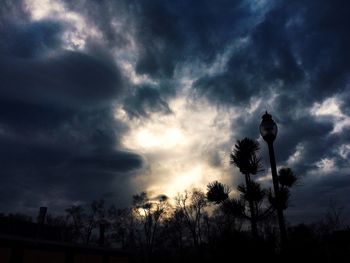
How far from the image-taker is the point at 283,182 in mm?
8516

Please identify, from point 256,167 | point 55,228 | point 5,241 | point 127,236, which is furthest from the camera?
point 127,236

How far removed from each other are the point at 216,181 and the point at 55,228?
31.1 m

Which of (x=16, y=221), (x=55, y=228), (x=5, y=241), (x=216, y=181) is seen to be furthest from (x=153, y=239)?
(x=216, y=181)

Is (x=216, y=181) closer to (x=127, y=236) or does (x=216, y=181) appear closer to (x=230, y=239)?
(x=230, y=239)

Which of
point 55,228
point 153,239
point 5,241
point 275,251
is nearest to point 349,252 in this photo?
point 275,251

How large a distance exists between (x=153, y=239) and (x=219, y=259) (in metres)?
60.1

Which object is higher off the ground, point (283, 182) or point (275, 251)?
point (283, 182)

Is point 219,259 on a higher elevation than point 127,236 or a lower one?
lower

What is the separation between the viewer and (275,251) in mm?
7121

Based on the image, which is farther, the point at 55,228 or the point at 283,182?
the point at 55,228

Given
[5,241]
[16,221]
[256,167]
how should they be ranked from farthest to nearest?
[16,221] → [5,241] → [256,167]

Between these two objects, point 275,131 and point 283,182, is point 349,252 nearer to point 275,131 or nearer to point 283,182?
point 283,182

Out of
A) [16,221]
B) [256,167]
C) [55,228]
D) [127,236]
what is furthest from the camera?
[127,236]

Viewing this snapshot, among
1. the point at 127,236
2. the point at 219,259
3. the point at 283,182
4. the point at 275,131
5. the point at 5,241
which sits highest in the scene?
the point at 127,236
